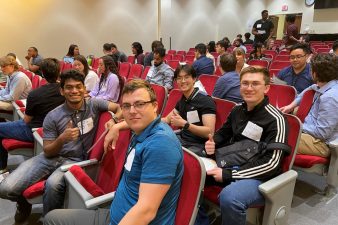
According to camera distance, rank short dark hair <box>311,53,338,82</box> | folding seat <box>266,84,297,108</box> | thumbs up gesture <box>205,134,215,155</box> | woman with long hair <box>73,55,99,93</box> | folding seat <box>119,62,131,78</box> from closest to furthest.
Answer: thumbs up gesture <box>205,134,215,155</box> → short dark hair <box>311,53,338,82</box> → folding seat <box>266,84,297,108</box> → woman with long hair <box>73,55,99,93</box> → folding seat <box>119,62,131,78</box>

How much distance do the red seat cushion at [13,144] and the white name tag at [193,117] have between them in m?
1.53

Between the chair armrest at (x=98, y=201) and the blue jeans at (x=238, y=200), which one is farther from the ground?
the chair armrest at (x=98, y=201)

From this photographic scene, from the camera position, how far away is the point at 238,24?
46.5ft

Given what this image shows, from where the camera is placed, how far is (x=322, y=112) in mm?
2209

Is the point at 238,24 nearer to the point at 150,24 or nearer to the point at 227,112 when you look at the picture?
the point at 150,24

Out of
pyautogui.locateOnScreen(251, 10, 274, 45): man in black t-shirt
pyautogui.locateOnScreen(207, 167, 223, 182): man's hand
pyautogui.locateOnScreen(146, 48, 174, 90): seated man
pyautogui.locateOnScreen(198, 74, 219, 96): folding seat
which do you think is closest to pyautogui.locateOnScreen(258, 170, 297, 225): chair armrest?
pyautogui.locateOnScreen(207, 167, 223, 182): man's hand

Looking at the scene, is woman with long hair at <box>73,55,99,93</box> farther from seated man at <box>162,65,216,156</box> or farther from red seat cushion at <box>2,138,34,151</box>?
seated man at <box>162,65,216,156</box>

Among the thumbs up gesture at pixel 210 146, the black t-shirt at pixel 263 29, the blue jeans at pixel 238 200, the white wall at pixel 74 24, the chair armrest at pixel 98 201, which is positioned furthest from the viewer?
the white wall at pixel 74 24

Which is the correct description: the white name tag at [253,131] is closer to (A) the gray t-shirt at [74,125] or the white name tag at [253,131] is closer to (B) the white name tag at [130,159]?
(B) the white name tag at [130,159]

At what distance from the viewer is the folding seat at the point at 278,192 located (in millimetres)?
1505

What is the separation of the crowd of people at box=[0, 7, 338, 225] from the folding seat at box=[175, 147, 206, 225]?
3cm

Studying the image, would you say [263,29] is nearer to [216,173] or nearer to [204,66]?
[204,66]

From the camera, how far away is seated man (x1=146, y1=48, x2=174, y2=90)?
4234mm

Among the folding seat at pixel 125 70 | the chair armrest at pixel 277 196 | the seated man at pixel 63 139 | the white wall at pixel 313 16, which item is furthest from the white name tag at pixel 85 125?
the white wall at pixel 313 16
